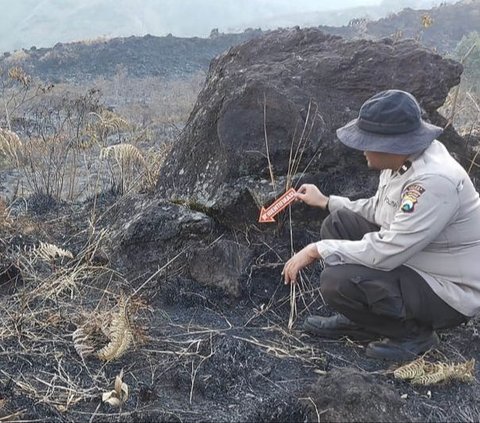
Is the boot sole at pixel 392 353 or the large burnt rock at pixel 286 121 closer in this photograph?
the boot sole at pixel 392 353

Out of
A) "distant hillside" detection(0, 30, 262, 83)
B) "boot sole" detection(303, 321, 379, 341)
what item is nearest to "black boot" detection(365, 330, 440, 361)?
"boot sole" detection(303, 321, 379, 341)

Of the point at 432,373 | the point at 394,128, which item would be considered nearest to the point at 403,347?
the point at 432,373

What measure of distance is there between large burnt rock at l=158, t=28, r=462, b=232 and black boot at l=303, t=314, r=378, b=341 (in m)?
0.93

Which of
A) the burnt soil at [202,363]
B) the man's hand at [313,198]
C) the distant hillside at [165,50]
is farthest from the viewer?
the distant hillside at [165,50]

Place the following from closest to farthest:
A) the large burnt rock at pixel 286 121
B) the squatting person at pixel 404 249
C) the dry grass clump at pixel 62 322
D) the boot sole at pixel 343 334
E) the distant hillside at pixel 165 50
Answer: the squatting person at pixel 404 249
the dry grass clump at pixel 62 322
the boot sole at pixel 343 334
the large burnt rock at pixel 286 121
the distant hillside at pixel 165 50

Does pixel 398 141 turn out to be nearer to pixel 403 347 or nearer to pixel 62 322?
pixel 403 347

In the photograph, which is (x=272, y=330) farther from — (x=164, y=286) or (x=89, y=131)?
(x=89, y=131)

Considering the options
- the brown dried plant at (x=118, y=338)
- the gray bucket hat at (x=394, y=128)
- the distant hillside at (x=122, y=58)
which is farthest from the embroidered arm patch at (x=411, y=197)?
Answer: the distant hillside at (x=122, y=58)

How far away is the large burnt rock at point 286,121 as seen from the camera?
4.31 meters

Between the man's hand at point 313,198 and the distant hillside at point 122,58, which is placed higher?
the man's hand at point 313,198

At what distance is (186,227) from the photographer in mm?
4227

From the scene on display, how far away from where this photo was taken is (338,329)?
349 centimetres

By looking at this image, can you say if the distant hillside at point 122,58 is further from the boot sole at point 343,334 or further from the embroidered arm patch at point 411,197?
the embroidered arm patch at point 411,197

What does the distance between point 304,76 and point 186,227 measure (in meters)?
1.35
